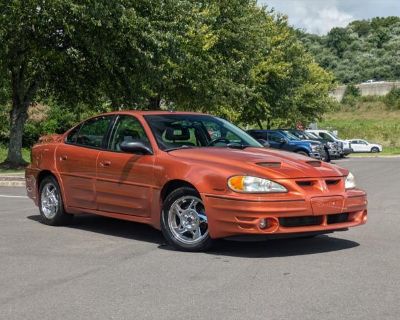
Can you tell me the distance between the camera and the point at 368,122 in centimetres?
7906

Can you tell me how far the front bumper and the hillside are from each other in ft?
337

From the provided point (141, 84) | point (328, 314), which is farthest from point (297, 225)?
point (141, 84)

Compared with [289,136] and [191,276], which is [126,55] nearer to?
[289,136]

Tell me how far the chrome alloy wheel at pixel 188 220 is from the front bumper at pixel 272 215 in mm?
257

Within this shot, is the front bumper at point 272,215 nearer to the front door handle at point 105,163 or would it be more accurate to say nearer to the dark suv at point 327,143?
the front door handle at point 105,163

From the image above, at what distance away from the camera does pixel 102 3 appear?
19.9m

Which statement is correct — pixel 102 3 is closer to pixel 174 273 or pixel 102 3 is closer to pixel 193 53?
pixel 193 53

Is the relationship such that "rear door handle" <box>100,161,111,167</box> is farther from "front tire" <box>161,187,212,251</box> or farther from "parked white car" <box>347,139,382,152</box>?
"parked white car" <box>347,139,382,152</box>

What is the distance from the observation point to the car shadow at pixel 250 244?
24.1 ft

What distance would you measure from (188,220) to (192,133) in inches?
51.7

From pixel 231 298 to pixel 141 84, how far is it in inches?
738

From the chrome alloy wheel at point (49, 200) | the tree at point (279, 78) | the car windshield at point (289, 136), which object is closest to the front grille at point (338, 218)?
the chrome alloy wheel at point (49, 200)

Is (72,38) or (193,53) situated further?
(193,53)

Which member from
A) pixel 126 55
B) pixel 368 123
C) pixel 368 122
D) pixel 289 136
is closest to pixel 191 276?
pixel 126 55
